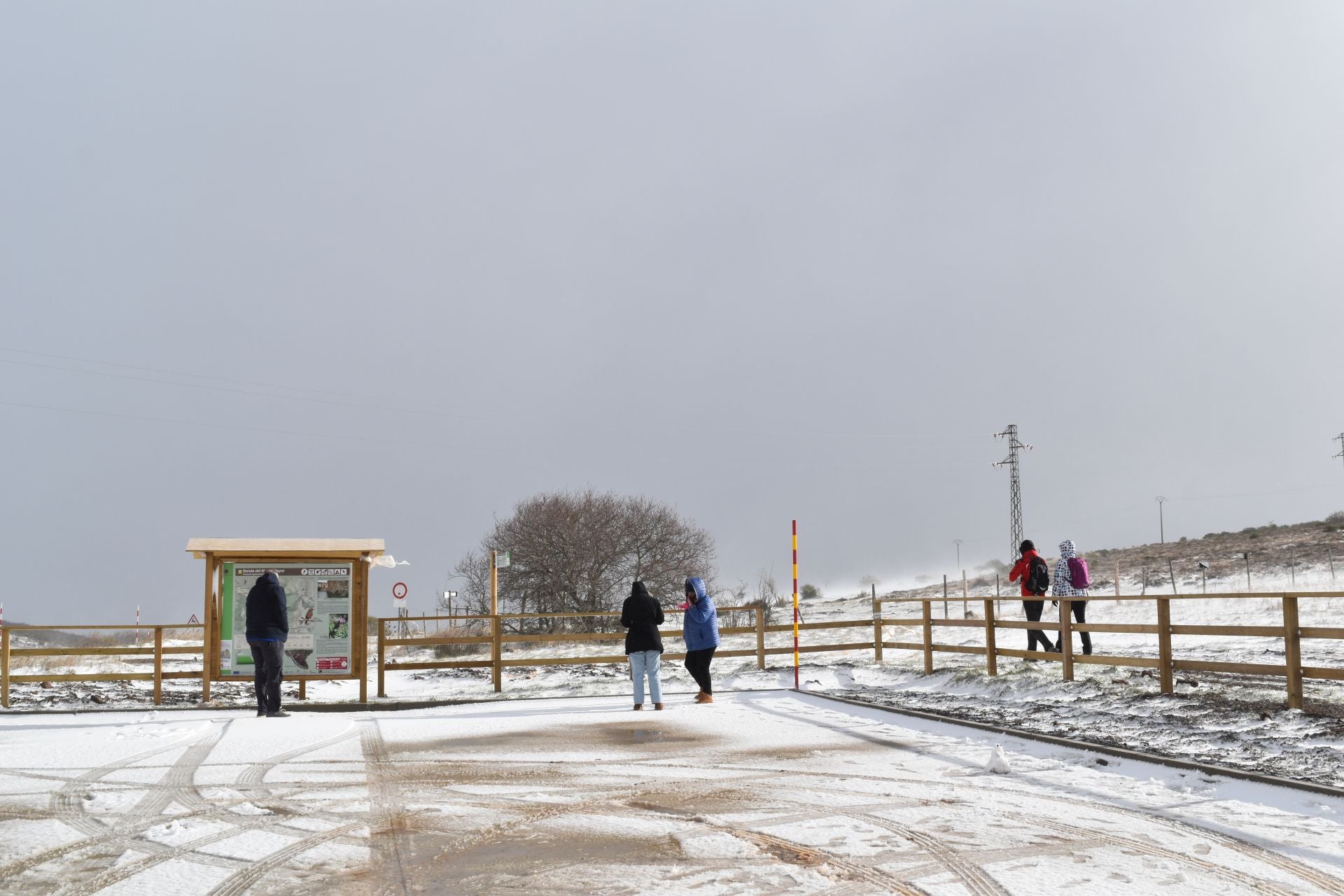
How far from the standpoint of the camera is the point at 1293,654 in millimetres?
10852

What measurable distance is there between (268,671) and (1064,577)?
428 inches

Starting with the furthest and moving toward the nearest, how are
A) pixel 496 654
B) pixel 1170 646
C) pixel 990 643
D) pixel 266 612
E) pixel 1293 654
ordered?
pixel 496 654
pixel 990 643
pixel 266 612
pixel 1170 646
pixel 1293 654

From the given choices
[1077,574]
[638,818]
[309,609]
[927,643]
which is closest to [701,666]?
[927,643]

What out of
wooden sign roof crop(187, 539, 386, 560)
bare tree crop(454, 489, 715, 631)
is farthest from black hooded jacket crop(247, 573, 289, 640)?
bare tree crop(454, 489, 715, 631)

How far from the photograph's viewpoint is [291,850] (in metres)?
6.02

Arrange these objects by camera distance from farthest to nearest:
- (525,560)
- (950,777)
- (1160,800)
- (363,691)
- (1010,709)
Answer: (525,560) → (363,691) → (1010,709) → (950,777) → (1160,800)

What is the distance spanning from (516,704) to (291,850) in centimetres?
886

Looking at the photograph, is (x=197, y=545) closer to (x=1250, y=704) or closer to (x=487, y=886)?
(x=487, y=886)

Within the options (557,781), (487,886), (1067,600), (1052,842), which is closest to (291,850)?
(487,886)

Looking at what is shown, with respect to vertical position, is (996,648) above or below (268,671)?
below

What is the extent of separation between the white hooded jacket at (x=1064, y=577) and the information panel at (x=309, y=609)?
10328mm

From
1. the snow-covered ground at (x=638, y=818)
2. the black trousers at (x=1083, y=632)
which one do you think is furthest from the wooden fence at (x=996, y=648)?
the snow-covered ground at (x=638, y=818)

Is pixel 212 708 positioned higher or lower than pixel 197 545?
lower

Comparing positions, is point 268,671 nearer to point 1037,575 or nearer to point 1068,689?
point 1068,689
